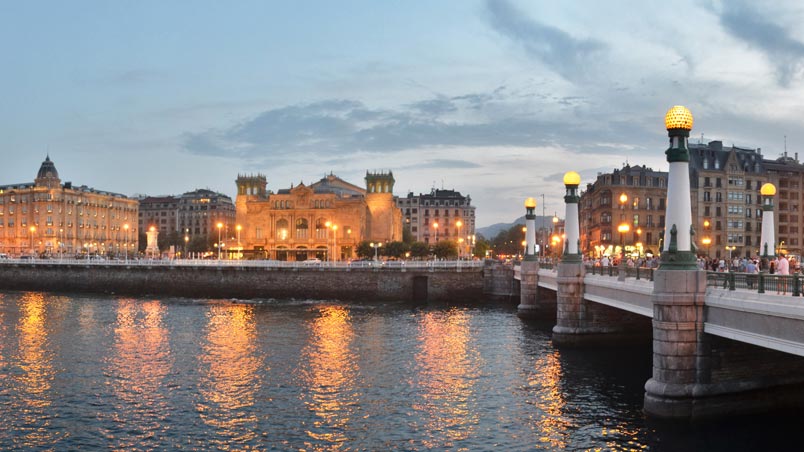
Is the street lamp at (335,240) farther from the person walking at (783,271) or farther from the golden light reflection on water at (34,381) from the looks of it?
the person walking at (783,271)

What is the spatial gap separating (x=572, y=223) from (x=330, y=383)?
20513 millimetres

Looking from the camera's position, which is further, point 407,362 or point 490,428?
point 407,362

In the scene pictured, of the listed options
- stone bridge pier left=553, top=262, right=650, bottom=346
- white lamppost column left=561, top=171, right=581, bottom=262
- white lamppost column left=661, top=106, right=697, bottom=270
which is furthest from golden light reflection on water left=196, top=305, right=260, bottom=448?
white lamppost column left=561, top=171, right=581, bottom=262

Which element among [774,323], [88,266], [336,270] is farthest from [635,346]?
[88,266]

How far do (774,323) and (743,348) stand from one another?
537 cm

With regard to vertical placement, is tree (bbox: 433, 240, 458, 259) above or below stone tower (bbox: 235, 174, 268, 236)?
below

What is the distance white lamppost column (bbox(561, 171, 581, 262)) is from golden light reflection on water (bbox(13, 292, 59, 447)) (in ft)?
102

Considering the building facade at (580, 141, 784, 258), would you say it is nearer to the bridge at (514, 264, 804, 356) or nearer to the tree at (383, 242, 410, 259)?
the tree at (383, 242, 410, 259)

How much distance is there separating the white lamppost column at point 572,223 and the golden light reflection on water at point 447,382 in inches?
349

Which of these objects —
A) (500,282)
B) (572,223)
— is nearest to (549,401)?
(572,223)

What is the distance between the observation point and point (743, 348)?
2844cm

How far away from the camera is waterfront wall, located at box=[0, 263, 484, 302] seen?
95.5m

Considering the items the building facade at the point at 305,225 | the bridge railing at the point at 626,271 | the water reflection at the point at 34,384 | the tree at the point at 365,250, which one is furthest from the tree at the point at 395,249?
the bridge railing at the point at 626,271

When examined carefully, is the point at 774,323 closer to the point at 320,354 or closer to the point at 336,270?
the point at 320,354
